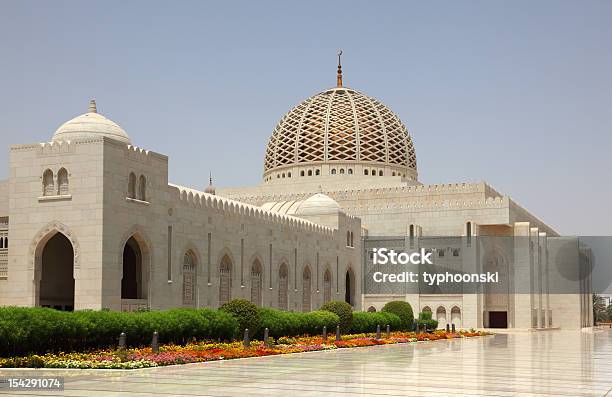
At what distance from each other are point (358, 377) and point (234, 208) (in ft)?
65.3

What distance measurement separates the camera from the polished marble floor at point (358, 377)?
11578 millimetres

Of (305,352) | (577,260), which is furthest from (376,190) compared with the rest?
(305,352)

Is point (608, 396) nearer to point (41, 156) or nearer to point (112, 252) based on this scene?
point (112, 252)

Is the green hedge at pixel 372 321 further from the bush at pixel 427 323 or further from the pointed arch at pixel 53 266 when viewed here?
the pointed arch at pixel 53 266

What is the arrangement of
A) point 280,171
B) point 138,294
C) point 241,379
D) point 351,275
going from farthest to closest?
point 280,171 < point 351,275 < point 138,294 < point 241,379

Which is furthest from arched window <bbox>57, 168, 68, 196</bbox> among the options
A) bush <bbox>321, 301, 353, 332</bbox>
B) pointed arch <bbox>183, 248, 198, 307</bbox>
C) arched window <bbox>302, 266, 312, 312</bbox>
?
arched window <bbox>302, 266, 312, 312</bbox>

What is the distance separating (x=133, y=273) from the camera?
28172 mm

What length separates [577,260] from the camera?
170 feet

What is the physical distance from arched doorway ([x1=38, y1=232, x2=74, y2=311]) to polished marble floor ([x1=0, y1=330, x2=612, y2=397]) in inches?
440

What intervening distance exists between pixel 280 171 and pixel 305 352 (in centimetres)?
3647

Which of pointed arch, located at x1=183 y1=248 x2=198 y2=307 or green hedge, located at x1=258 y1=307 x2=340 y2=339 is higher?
pointed arch, located at x1=183 y1=248 x2=198 y2=307

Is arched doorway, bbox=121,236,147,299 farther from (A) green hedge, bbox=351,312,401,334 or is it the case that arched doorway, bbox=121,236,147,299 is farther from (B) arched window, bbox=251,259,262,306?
(A) green hedge, bbox=351,312,401,334

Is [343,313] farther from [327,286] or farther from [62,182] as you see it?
[327,286]

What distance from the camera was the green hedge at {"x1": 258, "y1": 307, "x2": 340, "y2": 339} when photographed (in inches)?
961
